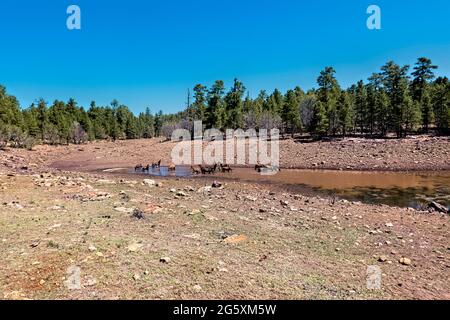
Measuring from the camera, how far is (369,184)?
27.6m

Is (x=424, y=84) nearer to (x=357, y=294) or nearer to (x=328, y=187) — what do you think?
(x=328, y=187)

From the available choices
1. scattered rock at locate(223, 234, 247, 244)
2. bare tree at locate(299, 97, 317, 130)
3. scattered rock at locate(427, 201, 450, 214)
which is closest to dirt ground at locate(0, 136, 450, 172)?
scattered rock at locate(427, 201, 450, 214)

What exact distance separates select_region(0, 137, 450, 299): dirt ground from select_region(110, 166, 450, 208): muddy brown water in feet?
19.7

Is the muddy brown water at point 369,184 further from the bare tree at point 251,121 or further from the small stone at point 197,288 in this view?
the bare tree at point 251,121

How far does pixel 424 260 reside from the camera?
9.12 meters

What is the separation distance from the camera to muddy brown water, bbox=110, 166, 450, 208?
21297mm

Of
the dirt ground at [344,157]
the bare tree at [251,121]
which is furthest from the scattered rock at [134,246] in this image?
the bare tree at [251,121]

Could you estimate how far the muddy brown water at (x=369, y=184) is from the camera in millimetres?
21297

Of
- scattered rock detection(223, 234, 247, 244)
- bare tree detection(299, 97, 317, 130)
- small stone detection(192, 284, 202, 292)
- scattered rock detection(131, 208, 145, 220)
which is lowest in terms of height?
small stone detection(192, 284, 202, 292)

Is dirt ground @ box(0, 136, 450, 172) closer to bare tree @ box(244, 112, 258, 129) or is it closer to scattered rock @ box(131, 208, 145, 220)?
bare tree @ box(244, 112, 258, 129)

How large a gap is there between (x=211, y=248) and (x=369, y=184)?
22.9 meters

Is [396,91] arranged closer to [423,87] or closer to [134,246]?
[423,87]

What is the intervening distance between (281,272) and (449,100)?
71.5 m
